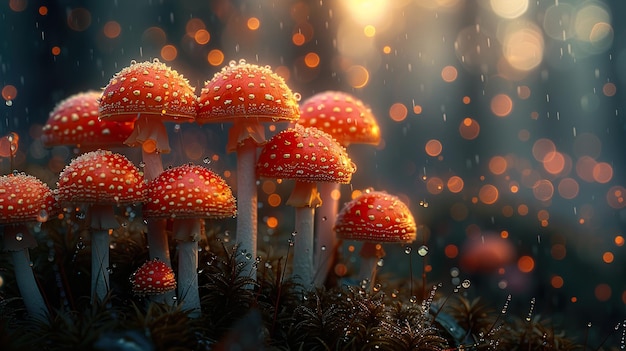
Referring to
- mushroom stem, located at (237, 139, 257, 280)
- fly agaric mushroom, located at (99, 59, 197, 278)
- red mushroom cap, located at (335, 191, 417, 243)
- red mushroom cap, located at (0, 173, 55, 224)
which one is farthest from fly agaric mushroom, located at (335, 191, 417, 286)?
red mushroom cap, located at (0, 173, 55, 224)

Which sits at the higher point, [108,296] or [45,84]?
[45,84]

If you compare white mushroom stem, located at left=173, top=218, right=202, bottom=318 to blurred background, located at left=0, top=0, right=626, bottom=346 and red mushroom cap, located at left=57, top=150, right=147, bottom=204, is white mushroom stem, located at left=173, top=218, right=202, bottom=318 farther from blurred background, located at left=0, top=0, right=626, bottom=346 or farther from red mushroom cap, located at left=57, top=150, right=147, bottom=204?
blurred background, located at left=0, top=0, right=626, bottom=346

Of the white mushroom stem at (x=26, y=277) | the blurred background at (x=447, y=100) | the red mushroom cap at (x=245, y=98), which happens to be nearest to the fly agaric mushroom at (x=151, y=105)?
the red mushroom cap at (x=245, y=98)

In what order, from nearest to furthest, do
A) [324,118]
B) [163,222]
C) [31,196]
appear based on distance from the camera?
1. [31,196]
2. [163,222]
3. [324,118]

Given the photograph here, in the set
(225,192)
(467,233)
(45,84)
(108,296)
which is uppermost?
(45,84)

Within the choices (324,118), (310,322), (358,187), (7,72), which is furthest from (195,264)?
(7,72)

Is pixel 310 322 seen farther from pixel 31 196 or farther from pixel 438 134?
pixel 438 134
